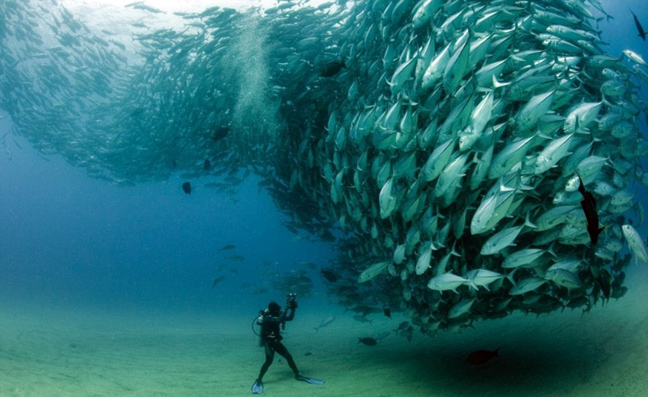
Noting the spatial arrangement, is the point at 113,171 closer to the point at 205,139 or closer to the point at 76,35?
the point at 76,35

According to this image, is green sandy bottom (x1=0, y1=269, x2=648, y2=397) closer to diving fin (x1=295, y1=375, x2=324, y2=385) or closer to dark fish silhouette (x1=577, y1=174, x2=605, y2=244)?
diving fin (x1=295, y1=375, x2=324, y2=385)

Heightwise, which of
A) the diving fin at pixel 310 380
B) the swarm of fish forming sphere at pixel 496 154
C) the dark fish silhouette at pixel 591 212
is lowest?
the diving fin at pixel 310 380

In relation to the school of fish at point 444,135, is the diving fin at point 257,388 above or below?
below

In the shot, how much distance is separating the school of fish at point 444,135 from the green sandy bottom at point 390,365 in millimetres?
963

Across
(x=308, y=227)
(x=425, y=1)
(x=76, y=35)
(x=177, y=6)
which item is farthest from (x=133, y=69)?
(x=425, y=1)

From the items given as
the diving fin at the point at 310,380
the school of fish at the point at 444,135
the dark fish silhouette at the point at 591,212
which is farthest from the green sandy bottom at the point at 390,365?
the dark fish silhouette at the point at 591,212

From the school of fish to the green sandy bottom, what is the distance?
963 millimetres

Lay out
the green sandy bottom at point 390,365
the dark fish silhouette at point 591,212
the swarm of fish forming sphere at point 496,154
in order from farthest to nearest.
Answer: the green sandy bottom at point 390,365, the swarm of fish forming sphere at point 496,154, the dark fish silhouette at point 591,212

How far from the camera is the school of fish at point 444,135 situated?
3943mm

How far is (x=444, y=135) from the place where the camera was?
435 cm

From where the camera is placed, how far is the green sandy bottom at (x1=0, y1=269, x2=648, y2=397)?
555 centimetres

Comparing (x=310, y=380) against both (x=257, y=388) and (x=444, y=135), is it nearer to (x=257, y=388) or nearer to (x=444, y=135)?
(x=257, y=388)

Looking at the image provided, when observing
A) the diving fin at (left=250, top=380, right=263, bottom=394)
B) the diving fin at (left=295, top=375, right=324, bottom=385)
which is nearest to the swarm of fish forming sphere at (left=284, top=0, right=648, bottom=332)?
the diving fin at (left=295, top=375, right=324, bottom=385)

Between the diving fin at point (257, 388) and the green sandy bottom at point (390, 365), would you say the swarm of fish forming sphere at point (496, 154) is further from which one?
the diving fin at point (257, 388)
